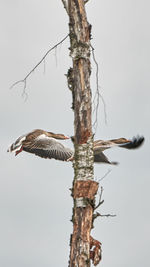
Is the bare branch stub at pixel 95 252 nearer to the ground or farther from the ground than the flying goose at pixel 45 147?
nearer to the ground

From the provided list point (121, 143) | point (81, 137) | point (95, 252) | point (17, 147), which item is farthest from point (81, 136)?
point (17, 147)

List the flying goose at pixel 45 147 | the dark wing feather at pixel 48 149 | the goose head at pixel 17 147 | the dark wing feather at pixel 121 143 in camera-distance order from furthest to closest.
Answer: the dark wing feather at pixel 48 149 → the flying goose at pixel 45 147 → the goose head at pixel 17 147 → the dark wing feather at pixel 121 143

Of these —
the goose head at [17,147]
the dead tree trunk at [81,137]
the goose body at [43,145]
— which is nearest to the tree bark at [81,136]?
the dead tree trunk at [81,137]

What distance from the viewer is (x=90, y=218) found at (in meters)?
9.49

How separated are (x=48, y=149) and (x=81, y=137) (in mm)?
5260

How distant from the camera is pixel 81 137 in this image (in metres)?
9.78

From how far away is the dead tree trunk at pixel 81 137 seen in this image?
30.9ft

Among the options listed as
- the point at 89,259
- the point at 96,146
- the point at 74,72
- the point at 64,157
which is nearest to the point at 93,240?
the point at 89,259

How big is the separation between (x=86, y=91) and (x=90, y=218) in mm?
1901

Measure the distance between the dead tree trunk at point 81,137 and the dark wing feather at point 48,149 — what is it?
4926 millimetres

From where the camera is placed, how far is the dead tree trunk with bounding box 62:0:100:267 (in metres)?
9.42

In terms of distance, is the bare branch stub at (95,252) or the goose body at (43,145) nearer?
the bare branch stub at (95,252)

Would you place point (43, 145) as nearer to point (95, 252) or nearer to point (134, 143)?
point (134, 143)

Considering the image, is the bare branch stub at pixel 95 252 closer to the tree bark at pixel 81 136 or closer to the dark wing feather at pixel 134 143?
the tree bark at pixel 81 136
